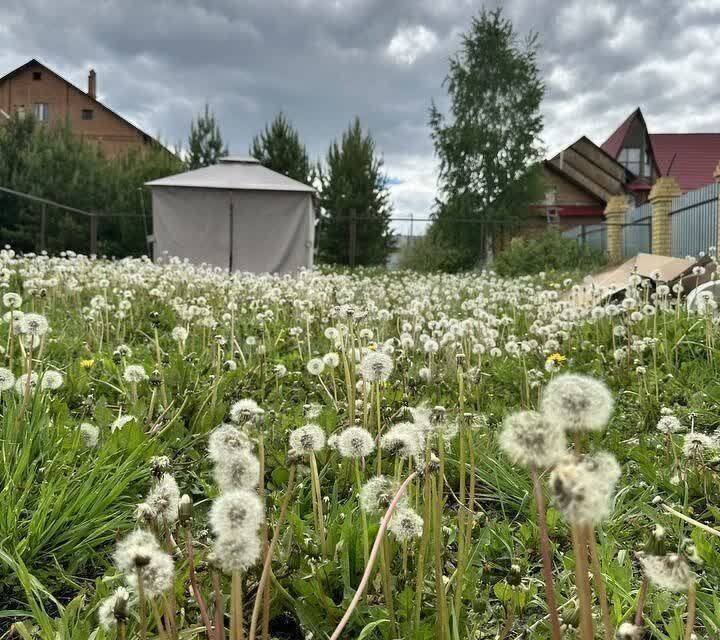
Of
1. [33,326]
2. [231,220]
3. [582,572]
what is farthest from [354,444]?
[231,220]

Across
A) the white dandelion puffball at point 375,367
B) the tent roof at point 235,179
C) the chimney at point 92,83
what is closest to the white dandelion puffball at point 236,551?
the white dandelion puffball at point 375,367

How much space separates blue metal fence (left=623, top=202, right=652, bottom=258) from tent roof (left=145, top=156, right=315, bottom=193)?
1062 cm

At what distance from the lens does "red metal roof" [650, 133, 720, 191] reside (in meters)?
41.9

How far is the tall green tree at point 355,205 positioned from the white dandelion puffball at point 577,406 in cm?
2525

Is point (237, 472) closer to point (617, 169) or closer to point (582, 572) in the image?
point (582, 572)

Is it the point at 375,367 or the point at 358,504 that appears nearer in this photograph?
the point at 375,367

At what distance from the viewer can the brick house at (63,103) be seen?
38406 millimetres

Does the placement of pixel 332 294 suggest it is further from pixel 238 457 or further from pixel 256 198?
pixel 256 198

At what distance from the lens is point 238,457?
97 cm

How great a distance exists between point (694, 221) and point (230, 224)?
11871 millimetres

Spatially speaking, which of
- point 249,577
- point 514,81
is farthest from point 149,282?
point 514,81

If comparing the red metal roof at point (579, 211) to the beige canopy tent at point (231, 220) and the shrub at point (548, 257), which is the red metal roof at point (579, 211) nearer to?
the shrub at point (548, 257)

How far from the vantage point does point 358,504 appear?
2.22m

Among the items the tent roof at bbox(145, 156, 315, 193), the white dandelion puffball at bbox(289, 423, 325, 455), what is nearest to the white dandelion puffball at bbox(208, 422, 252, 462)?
the white dandelion puffball at bbox(289, 423, 325, 455)
